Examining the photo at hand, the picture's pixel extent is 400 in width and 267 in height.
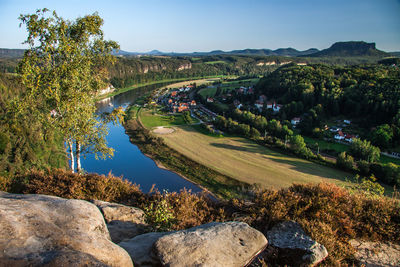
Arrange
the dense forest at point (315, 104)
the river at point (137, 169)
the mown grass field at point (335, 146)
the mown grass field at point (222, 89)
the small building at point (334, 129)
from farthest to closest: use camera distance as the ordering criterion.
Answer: the mown grass field at point (222, 89)
the small building at point (334, 129)
the mown grass field at point (335, 146)
the dense forest at point (315, 104)
the river at point (137, 169)

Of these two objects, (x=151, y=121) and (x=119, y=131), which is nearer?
(x=119, y=131)

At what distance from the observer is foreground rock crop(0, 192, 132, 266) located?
2.79 m

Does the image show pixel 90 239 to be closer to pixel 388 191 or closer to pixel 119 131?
pixel 388 191

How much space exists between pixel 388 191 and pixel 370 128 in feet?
72.0

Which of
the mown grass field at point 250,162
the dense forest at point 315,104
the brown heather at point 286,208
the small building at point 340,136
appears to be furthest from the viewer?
the small building at point 340,136

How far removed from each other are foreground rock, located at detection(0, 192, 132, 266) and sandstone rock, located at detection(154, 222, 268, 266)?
2.27 feet

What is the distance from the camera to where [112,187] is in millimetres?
6953

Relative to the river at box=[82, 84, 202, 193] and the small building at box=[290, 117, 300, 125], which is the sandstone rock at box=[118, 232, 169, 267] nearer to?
the river at box=[82, 84, 202, 193]

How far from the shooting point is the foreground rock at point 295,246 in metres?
4.14

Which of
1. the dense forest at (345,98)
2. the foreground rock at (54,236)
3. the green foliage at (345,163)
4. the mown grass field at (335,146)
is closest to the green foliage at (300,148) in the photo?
the green foliage at (345,163)

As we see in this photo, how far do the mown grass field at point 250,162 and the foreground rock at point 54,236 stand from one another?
19427mm

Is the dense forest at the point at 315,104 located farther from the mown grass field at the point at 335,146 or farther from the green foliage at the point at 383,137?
the mown grass field at the point at 335,146

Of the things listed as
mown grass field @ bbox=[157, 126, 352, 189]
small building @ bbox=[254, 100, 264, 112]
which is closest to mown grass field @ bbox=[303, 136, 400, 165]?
mown grass field @ bbox=[157, 126, 352, 189]

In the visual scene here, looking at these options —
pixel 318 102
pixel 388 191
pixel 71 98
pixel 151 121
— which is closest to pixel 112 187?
pixel 71 98
